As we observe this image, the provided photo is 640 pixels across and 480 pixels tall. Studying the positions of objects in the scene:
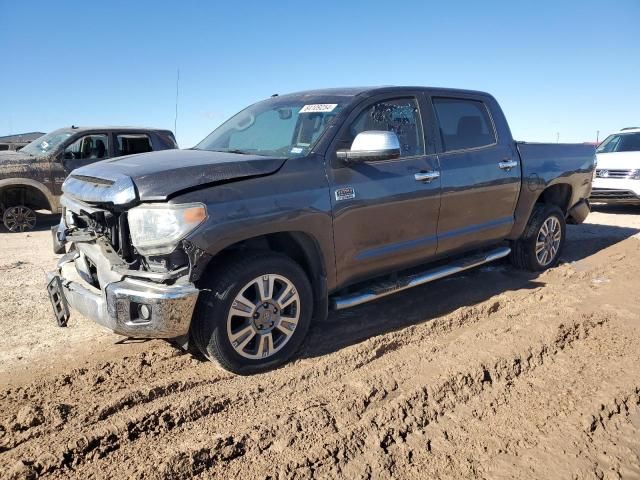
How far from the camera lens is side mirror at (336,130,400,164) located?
141 inches

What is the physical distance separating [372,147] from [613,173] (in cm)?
921

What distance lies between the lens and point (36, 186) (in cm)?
863

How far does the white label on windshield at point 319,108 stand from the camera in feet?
13.2

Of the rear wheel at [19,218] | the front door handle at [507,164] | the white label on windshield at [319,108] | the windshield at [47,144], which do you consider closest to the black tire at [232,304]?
the white label on windshield at [319,108]

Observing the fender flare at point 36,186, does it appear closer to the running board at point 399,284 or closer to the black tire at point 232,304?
the black tire at point 232,304

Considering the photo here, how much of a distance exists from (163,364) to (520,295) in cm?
351

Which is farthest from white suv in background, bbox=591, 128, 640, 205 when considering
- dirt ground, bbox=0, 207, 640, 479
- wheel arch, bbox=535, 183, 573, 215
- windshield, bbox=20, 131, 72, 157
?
windshield, bbox=20, 131, 72, 157

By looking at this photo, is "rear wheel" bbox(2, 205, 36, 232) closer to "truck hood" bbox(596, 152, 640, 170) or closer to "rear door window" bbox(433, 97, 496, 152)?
"rear door window" bbox(433, 97, 496, 152)

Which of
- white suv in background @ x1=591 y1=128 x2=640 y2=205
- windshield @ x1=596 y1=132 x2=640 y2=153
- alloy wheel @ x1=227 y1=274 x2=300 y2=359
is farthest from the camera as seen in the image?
windshield @ x1=596 y1=132 x2=640 y2=153

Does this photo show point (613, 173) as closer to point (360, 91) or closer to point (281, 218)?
point (360, 91)

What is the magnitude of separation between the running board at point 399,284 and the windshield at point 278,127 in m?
1.16

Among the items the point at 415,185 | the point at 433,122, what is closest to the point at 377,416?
the point at 415,185

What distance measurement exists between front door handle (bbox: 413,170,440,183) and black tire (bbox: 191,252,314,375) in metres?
1.38

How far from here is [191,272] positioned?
3016 millimetres
